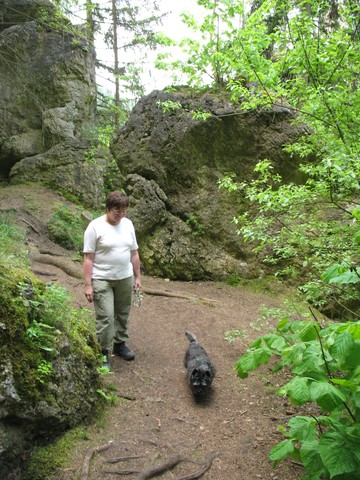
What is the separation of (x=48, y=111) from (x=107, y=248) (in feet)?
40.7

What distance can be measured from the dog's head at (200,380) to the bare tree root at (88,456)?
4.49ft

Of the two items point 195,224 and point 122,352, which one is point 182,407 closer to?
point 122,352

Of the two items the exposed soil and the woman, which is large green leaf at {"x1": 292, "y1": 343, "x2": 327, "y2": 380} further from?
the woman

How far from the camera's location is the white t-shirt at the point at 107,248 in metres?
4.56

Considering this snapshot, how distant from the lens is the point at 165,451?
341 centimetres

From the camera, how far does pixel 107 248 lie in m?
4.62

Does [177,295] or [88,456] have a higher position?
[88,456]

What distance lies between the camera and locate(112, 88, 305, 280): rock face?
31.3 feet

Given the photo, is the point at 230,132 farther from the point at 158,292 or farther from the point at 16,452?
the point at 16,452

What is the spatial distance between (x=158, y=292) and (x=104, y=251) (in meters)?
3.86

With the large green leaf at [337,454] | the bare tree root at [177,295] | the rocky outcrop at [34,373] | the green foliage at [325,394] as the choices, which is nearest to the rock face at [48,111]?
the bare tree root at [177,295]

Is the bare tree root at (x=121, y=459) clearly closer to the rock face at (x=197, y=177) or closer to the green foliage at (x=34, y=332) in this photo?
the green foliage at (x=34, y=332)

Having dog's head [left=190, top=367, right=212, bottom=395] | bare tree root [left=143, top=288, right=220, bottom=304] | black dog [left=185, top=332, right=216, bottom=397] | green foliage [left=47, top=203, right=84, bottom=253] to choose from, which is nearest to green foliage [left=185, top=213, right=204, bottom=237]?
bare tree root [left=143, top=288, right=220, bottom=304]

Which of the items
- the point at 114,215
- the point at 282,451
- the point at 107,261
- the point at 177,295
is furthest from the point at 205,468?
the point at 177,295
